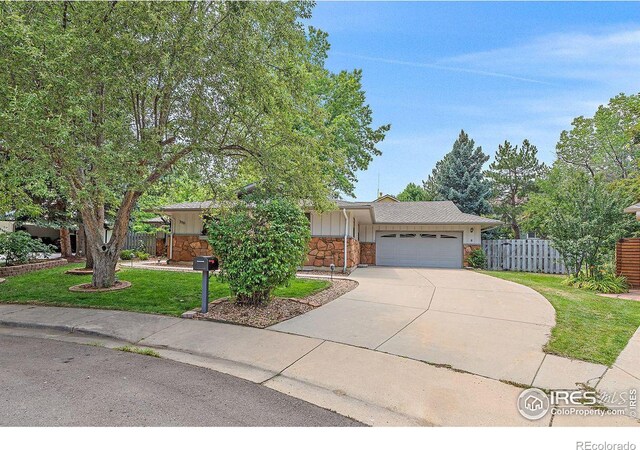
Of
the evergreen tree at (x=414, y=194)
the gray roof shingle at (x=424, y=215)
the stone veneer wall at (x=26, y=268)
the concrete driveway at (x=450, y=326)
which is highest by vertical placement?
the evergreen tree at (x=414, y=194)

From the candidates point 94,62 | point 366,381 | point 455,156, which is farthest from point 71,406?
point 455,156

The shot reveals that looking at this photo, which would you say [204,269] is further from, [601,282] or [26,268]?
[601,282]

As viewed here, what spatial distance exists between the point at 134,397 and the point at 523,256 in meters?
17.1

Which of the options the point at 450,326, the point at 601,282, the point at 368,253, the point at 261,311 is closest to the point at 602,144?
the point at 368,253

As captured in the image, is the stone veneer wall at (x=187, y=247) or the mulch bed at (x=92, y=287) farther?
the stone veneer wall at (x=187, y=247)

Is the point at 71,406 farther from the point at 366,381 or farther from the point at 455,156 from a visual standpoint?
the point at 455,156

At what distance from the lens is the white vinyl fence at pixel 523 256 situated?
1531 cm

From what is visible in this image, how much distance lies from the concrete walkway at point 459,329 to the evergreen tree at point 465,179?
17.7 m

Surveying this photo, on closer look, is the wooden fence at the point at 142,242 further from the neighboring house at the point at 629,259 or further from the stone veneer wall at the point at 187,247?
the neighboring house at the point at 629,259

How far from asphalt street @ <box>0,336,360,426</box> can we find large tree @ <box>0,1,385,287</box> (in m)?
3.04

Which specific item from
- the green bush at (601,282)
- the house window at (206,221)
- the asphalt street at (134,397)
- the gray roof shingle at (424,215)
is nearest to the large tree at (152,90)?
the house window at (206,221)

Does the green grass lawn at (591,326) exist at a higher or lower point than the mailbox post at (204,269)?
lower

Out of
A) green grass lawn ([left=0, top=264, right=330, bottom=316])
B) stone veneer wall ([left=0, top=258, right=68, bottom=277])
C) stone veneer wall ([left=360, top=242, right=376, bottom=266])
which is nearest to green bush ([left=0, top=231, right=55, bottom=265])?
stone veneer wall ([left=0, top=258, right=68, bottom=277])

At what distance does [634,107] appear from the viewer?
13.6 meters
